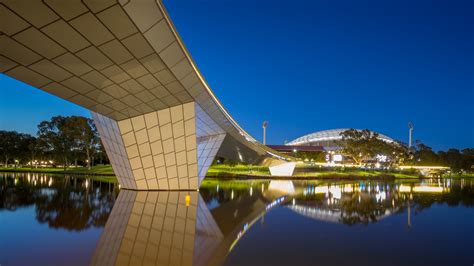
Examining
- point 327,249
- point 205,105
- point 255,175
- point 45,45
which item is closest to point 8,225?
point 45,45

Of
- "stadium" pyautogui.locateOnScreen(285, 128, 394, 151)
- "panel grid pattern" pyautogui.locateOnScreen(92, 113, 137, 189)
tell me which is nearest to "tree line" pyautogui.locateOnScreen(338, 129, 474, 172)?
"stadium" pyautogui.locateOnScreen(285, 128, 394, 151)

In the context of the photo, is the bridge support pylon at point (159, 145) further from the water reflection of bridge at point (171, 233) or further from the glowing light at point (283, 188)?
the glowing light at point (283, 188)

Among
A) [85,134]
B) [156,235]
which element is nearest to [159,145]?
[156,235]

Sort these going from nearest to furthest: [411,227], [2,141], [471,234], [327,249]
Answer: [327,249] → [471,234] → [411,227] → [2,141]

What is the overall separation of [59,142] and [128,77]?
55.5 metres

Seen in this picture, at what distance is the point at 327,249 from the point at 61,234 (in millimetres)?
6630

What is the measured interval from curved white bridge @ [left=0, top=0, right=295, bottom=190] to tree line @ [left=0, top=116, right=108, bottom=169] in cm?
4060

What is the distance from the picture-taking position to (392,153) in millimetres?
72438

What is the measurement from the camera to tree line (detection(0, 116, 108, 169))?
57.5m

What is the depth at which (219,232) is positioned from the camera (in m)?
9.14

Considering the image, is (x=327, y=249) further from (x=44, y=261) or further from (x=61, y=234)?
(x=61, y=234)

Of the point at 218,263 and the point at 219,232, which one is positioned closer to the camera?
the point at 218,263

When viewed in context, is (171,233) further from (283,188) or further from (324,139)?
(324,139)

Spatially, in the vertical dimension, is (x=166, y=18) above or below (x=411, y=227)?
above
